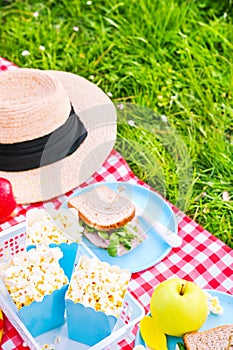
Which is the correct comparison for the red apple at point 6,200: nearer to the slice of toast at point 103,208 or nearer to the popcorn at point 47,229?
the slice of toast at point 103,208

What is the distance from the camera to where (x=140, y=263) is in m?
2.22

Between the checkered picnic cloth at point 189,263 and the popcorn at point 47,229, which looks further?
the checkered picnic cloth at point 189,263

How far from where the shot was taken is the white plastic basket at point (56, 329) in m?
1.78

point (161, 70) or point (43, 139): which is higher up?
point (43, 139)

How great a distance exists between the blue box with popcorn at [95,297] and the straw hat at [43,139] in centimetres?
68

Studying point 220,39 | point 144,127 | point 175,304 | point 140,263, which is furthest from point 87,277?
point 220,39

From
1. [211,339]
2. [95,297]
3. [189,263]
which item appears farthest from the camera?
[189,263]

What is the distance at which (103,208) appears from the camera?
2330mm

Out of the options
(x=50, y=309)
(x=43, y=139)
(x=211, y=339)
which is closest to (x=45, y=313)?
(x=50, y=309)

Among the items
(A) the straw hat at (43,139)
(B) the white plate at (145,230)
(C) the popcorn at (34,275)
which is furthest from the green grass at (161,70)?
(C) the popcorn at (34,275)

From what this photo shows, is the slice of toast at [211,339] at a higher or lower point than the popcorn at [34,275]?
lower

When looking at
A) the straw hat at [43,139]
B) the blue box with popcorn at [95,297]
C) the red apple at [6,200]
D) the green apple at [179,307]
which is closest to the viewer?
the blue box with popcorn at [95,297]

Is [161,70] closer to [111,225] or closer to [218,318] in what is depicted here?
[111,225]

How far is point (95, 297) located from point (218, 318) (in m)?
0.47
